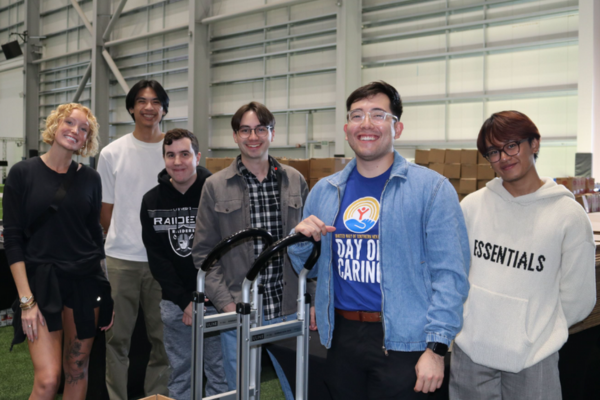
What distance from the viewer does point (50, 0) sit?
17.1 metres

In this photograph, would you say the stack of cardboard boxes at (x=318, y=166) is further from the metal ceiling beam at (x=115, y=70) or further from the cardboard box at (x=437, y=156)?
the metal ceiling beam at (x=115, y=70)

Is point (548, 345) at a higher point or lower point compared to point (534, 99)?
lower

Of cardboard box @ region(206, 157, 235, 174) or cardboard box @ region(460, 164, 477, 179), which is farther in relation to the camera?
cardboard box @ region(206, 157, 235, 174)

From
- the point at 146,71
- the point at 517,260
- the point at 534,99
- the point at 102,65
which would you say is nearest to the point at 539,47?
the point at 534,99

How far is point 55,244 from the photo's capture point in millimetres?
2371

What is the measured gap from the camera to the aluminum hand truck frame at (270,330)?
1661 millimetres

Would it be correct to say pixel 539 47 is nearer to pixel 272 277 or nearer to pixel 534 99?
pixel 534 99

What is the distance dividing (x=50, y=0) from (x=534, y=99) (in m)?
15.8

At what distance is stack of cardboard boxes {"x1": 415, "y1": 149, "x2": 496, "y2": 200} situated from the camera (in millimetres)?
6488

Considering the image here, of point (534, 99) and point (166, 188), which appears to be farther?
point (534, 99)

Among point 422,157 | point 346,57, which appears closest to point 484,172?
point 422,157

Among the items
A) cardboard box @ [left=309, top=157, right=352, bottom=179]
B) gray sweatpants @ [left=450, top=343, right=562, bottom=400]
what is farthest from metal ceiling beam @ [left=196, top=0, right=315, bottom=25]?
gray sweatpants @ [left=450, top=343, right=562, bottom=400]

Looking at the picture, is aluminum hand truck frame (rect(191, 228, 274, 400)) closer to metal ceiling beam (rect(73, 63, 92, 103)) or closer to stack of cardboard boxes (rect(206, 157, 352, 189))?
stack of cardboard boxes (rect(206, 157, 352, 189))

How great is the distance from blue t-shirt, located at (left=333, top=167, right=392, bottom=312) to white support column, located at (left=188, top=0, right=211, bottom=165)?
10681 millimetres
